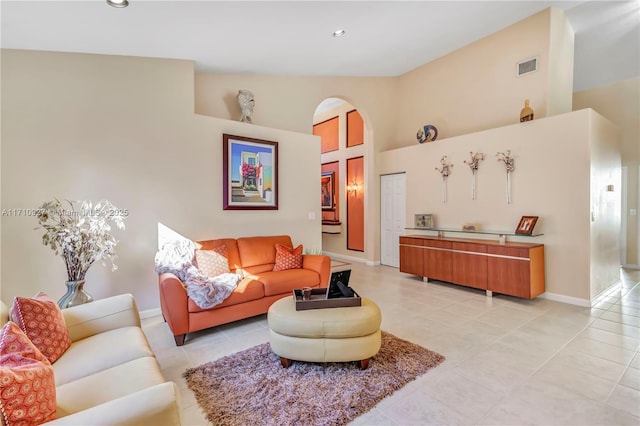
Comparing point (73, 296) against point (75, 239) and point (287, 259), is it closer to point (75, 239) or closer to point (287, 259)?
point (75, 239)

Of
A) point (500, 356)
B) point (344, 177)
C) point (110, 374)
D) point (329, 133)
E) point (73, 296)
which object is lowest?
point (500, 356)

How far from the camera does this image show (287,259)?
388 cm

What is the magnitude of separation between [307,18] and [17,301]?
3497mm

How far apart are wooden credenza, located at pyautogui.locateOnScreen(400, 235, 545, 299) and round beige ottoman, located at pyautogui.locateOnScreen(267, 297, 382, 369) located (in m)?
2.73

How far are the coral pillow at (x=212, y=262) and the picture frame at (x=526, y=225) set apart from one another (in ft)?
13.4

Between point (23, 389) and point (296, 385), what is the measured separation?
4.98 ft

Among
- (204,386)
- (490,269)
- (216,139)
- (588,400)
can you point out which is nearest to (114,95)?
(216,139)

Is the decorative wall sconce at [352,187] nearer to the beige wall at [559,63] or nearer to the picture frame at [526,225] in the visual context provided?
the picture frame at [526,225]

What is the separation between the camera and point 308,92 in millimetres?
5320

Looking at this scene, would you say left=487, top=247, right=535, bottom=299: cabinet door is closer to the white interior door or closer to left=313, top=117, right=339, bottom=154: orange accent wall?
the white interior door

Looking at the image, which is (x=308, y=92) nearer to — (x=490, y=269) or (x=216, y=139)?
(x=216, y=139)

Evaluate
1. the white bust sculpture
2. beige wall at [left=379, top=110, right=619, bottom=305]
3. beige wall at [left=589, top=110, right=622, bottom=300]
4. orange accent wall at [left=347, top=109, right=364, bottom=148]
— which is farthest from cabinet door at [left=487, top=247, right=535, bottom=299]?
the white bust sculpture

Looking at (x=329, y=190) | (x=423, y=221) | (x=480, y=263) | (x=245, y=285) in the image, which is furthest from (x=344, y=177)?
(x=245, y=285)

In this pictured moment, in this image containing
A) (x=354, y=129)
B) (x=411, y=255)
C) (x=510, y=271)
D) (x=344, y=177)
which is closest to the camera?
(x=510, y=271)
